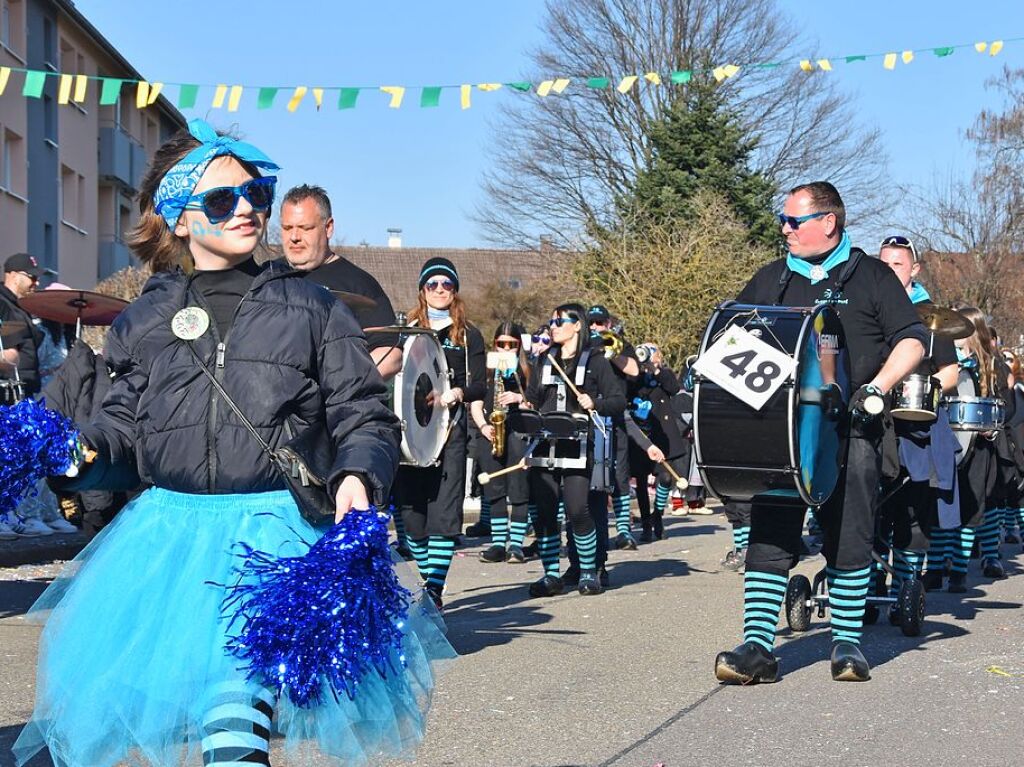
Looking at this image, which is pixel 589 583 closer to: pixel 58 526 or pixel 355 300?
pixel 355 300

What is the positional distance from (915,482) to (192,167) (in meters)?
5.77

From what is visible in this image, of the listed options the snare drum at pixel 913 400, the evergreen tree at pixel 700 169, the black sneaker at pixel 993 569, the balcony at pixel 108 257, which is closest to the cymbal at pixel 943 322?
the snare drum at pixel 913 400

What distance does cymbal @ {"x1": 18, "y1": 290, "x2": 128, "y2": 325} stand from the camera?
10953 millimetres

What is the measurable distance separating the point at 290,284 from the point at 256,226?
0.21 meters

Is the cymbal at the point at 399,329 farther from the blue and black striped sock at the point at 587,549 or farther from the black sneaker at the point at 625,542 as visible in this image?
the black sneaker at the point at 625,542

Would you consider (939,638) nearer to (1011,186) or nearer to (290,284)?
(290,284)

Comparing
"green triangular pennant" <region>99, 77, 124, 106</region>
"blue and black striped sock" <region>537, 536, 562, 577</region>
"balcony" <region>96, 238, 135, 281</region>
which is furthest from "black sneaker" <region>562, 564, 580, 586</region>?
"balcony" <region>96, 238, 135, 281</region>

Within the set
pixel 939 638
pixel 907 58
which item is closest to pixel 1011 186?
pixel 907 58

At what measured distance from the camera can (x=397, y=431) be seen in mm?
3873

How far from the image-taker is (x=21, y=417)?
3812 mm

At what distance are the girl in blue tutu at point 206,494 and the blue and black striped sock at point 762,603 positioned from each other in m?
3.11

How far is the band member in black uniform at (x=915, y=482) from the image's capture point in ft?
28.6

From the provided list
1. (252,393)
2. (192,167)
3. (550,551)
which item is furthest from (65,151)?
(252,393)

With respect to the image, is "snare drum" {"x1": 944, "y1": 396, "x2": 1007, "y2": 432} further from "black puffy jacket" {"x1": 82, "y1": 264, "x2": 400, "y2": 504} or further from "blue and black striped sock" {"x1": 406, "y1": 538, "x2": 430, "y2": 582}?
"black puffy jacket" {"x1": 82, "y1": 264, "x2": 400, "y2": 504}
